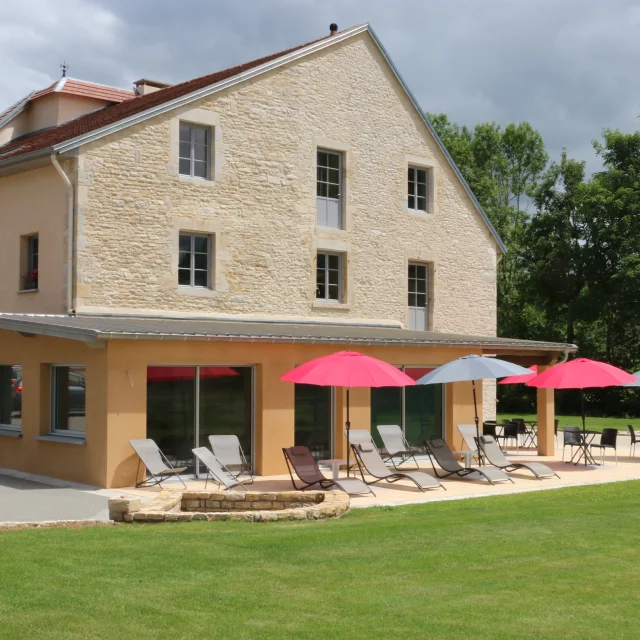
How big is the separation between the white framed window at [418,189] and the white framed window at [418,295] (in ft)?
5.02

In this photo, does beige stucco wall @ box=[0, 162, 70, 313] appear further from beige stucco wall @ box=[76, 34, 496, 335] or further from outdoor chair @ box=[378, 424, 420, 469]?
outdoor chair @ box=[378, 424, 420, 469]

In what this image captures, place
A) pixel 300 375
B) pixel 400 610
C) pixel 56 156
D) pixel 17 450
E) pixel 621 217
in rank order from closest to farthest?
pixel 400 610
pixel 300 375
pixel 17 450
pixel 56 156
pixel 621 217

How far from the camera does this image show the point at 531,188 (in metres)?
54.2

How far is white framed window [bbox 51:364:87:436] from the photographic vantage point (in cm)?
1600

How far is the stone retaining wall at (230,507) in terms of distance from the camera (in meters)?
10.9

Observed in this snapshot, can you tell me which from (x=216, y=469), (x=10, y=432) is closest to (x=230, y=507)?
(x=216, y=469)

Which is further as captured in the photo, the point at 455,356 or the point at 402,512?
the point at 455,356

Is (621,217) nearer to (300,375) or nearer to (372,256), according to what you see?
(372,256)

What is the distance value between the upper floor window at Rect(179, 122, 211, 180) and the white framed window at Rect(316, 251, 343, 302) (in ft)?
12.4

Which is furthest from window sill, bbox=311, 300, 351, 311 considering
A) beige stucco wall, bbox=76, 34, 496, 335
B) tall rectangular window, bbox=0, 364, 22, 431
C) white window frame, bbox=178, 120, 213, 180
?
tall rectangular window, bbox=0, 364, 22, 431

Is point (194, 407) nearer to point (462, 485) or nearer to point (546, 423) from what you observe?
point (462, 485)

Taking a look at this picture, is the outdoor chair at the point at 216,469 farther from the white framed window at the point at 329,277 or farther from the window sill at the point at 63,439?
the white framed window at the point at 329,277

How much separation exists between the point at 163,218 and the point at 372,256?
6089 mm

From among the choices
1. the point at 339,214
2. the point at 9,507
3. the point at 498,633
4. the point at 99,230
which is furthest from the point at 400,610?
the point at 339,214
